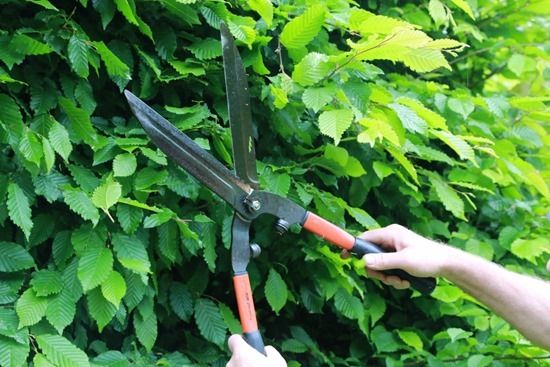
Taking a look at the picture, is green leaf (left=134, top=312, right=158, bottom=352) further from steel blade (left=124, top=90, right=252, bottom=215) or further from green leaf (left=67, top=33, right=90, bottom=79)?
green leaf (left=67, top=33, right=90, bottom=79)

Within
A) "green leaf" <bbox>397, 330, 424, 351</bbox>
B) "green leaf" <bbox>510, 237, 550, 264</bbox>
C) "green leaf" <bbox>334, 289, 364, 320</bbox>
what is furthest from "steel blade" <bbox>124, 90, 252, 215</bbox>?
"green leaf" <bbox>510, 237, 550, 264</bbox>

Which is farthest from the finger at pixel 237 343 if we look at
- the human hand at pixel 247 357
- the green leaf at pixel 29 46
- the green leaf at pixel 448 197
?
the green leaf at pixel 448 197

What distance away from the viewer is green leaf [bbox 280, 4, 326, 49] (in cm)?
170

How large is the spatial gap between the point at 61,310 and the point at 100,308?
0.29 feet

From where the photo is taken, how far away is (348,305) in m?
1.98

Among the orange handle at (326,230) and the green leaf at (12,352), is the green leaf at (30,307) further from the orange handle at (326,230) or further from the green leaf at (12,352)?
the orange handle at (326,230)

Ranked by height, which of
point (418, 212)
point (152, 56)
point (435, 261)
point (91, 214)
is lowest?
point (418, 212)

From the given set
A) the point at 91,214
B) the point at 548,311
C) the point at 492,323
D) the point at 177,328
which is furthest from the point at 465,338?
the point at 91,214

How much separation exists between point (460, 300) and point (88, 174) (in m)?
1.32

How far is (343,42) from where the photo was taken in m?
2.25

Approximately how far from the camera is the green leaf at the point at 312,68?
1.69 m

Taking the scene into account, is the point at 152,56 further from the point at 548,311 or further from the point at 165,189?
the point at 548,311

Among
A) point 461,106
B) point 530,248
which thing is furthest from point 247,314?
point 530,248

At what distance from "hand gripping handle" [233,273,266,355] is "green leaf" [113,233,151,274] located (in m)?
0.24
